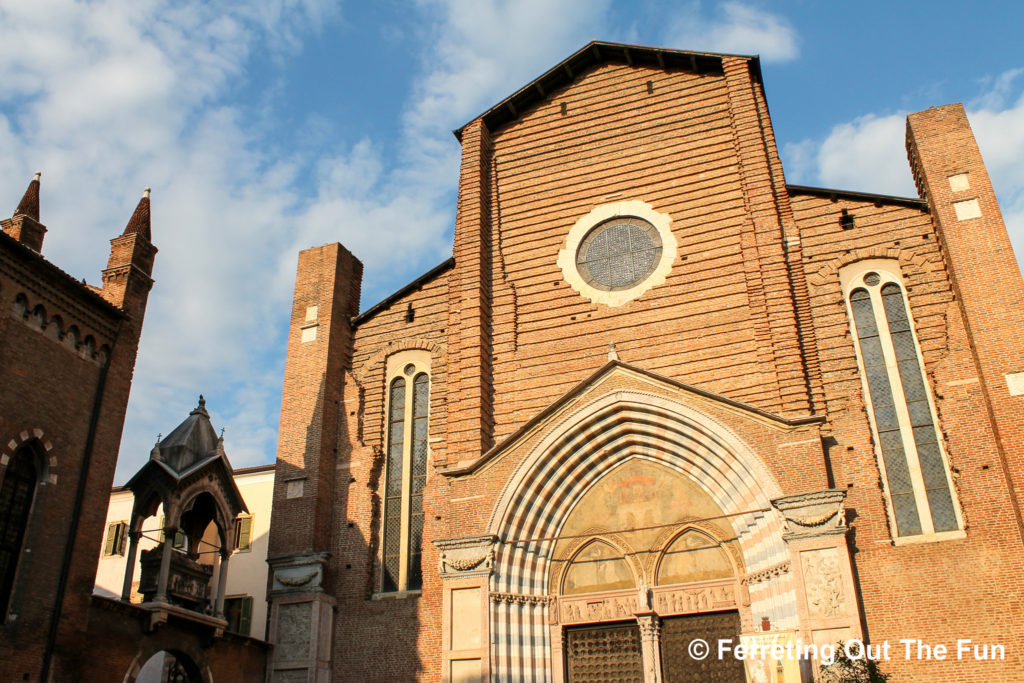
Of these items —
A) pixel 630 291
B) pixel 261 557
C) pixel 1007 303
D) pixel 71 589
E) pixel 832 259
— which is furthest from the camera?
pixel 261 557

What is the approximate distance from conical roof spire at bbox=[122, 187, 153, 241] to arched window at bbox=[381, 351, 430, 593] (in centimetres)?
591

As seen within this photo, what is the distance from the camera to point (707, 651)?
1516 centimetres

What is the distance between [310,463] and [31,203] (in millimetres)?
7994

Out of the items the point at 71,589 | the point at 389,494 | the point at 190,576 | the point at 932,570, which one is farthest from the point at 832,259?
the point at 71,589

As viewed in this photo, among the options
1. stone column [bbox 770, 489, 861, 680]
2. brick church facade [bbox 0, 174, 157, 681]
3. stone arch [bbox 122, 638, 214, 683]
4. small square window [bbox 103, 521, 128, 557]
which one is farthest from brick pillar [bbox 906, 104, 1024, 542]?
small square window [bbox 103, 521, 128, 557]

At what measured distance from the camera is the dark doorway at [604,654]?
51.3 ft

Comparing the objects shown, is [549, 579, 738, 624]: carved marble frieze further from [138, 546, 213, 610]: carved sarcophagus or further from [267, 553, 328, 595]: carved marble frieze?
[138, 546, 213, 610]: carved sarcophagus

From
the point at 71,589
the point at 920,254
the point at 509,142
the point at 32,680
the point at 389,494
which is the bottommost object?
the point at 32,680

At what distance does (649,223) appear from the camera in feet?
62.1

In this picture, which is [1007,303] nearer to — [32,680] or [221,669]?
[221,669]

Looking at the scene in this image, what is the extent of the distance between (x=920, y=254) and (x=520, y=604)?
10053mm

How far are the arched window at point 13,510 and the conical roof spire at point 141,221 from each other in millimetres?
5112

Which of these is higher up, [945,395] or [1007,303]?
[1007,303]

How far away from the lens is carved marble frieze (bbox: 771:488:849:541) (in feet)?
45.8
